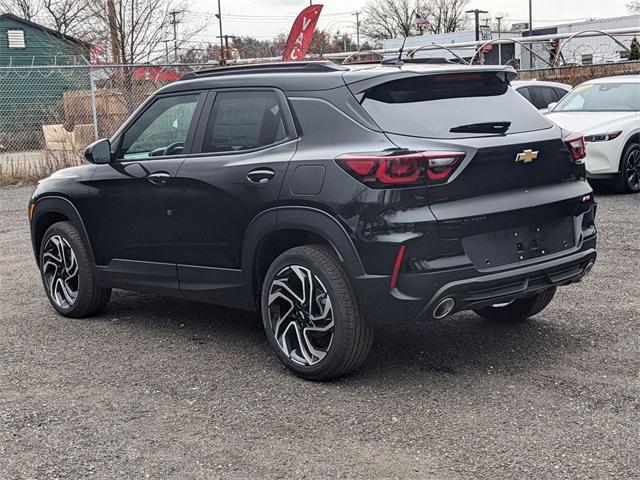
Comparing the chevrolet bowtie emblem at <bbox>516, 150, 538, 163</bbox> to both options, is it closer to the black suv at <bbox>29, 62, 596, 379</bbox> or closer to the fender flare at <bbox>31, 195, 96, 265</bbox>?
the black suv at <bbox>29, 62, 596, 379</bbox>

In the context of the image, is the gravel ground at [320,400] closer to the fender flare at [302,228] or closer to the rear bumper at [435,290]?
the rear bumper at [435,290]

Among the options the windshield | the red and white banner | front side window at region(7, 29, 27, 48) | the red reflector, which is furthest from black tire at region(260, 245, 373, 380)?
front side window at region(7, 29, 27, 48)

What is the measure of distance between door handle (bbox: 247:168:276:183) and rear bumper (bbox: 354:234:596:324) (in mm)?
850

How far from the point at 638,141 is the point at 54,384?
969 cm

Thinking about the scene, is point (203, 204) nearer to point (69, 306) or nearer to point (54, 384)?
point (54, 384)

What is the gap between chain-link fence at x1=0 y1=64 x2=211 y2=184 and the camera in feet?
57.2

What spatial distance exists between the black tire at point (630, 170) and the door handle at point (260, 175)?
8.41m

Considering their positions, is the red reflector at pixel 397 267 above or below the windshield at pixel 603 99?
below

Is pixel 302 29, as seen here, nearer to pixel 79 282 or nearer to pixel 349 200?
pixel 79 282

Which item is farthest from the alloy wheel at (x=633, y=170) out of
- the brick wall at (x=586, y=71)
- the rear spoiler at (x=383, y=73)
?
the brick wall at (x=586, y=71)

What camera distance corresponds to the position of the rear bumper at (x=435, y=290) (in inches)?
178

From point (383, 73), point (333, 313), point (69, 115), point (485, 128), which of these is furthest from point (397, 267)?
point (69, 115)

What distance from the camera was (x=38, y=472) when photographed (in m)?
3.94

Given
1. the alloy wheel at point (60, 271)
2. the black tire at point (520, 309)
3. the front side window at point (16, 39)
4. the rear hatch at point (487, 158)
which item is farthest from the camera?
the front side window at point (16, 39)
